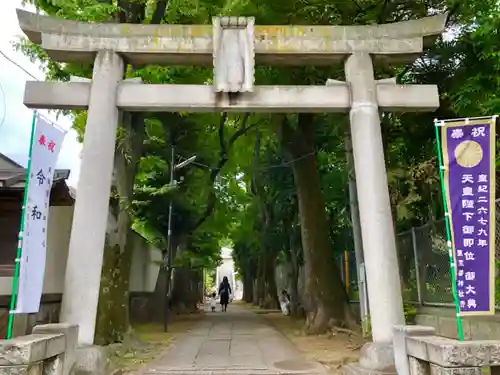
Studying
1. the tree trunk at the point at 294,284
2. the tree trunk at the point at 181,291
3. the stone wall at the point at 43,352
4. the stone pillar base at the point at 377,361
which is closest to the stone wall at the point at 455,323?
the stone pillar base at the point at 377,361

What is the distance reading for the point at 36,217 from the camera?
7.08 m

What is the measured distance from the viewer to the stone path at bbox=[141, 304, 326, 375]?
823cm

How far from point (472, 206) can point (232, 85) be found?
4.26m

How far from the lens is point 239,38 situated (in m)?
8.62

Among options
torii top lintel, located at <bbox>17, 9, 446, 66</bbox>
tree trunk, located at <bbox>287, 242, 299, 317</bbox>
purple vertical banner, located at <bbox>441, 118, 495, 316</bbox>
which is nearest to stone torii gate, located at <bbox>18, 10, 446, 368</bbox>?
torii top lintel, located at <bbox>17, 9, 446, 66</bbox>

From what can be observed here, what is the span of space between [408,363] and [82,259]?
507 centimetres

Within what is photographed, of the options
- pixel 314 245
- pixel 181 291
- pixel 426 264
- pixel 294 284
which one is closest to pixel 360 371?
pixel 426 264

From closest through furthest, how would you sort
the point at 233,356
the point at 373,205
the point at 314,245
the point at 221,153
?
the point at 373,205
the point at 233,356
the point at 314,245
the point at 221,153

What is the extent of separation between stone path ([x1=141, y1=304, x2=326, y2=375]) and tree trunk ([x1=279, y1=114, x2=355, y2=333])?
4.51 feet

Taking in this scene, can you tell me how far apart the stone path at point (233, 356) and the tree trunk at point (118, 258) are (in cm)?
137

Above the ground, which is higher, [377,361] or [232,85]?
[232,85]

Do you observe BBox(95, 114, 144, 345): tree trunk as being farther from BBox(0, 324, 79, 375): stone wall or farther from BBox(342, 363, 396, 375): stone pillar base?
BBox(342, 363, 396, 375): stone pillar base

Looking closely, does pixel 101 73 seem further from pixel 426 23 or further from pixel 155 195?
pixel 155 195

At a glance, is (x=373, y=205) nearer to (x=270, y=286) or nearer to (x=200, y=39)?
(x=200, y=39)
